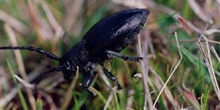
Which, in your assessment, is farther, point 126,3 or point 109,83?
point 126,3

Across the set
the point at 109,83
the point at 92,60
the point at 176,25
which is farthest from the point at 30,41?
the point at 176,25

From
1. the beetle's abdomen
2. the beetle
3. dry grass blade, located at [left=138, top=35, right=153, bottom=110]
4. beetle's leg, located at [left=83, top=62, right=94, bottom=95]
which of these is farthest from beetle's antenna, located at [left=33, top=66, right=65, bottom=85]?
dry grass blade, located at [left=138, top=35, right=153, bottom=110]

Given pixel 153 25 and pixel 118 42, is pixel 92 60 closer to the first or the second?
pixel 118 42

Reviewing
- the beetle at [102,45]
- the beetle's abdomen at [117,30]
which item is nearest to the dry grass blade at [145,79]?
the beetle at [102,45]

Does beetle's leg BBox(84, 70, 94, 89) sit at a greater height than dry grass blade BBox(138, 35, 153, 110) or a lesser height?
greater

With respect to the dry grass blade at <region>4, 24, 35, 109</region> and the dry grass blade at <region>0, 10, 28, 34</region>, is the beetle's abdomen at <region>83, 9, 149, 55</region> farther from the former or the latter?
the dry grass blade at <region>0, 10, 28, 34</region>

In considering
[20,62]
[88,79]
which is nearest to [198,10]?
[88,79]

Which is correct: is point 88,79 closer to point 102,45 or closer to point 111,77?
point 111,77
